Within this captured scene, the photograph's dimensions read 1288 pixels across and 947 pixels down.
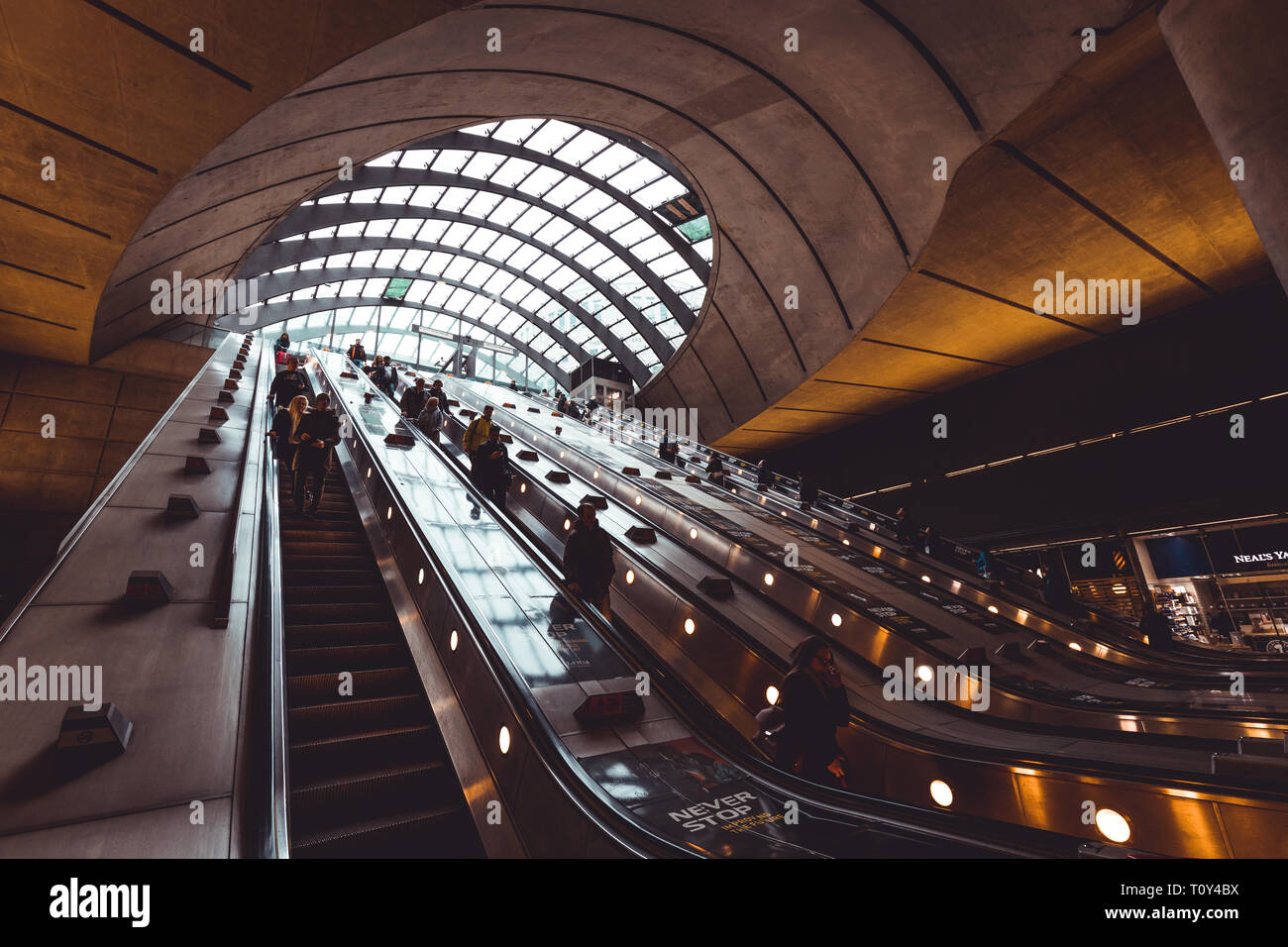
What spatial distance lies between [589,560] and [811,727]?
8.57 feet

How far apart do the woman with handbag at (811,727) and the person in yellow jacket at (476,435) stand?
6326mm

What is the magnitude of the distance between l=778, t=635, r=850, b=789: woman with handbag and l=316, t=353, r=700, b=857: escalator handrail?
146 centimetres

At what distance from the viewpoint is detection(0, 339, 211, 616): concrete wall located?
49.5 feet

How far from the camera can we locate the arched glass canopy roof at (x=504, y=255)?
25.6 m

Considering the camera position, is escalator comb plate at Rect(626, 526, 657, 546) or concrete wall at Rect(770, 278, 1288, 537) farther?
concrete wall at Rect(770, 278, 1288, 537)

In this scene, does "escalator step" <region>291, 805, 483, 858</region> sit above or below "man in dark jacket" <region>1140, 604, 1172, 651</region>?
above

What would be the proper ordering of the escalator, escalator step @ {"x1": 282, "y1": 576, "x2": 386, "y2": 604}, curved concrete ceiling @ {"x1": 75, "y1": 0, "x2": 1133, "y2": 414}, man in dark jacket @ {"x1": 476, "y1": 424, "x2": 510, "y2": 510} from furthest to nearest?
1. curved concrete ceiling @ {"x1": 75, "y1": 0, "x2": 1133, "y2": 414}
2. man in dark jacket @ {"x1": 476, "y1": 424, "x2": 510, "y2": 510}
3. escalator step @ {"x1": 282, "y1": 576, "x2": 386, "y2": 604}
4. the escalator

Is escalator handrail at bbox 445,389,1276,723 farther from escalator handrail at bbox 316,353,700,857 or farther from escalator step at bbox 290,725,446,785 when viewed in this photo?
escalator step at bbox 290,725,446,785

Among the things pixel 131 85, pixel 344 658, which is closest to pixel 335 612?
pixel 344 658

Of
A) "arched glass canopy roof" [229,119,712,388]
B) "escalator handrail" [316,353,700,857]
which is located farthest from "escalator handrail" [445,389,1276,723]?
"arched glass canopy roof" [229,119,712,388]

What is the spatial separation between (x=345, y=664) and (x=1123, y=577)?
17.1m

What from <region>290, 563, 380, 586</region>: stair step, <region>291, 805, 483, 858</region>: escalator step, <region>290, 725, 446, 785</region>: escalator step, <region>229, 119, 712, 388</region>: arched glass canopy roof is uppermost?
<region>229, 119, 712, 388</region>: arched glass canopy roof

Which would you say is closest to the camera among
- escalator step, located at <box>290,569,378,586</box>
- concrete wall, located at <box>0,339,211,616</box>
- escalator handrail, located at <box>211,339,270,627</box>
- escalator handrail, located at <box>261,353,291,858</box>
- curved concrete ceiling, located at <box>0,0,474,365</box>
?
escalator handrail, located at <box>261,353,291,858</box>
